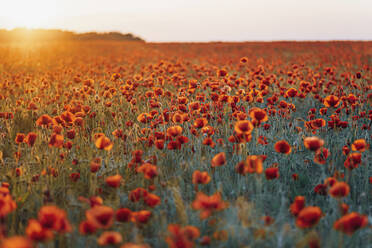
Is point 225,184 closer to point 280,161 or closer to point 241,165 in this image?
point 241,165

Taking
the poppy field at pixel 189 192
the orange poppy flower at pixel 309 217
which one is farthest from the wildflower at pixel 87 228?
the orange poppy flower at pixel 309 217

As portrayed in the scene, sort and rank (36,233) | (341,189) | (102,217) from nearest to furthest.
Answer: (36,233)
(102,217)
(341,189)

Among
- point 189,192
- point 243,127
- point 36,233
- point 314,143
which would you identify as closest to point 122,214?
point 36,233

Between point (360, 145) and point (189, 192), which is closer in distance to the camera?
point (360, 145)

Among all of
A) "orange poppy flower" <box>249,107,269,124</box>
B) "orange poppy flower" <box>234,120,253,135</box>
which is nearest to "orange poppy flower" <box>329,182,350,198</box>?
"orange poppy flower" <box>234,120,253,135</box>

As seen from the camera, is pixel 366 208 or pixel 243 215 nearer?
pixel 243 215

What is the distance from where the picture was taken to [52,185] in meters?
2.06

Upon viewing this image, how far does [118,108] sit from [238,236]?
2.64 m

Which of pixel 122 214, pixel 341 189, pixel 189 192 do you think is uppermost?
pixel 341 189

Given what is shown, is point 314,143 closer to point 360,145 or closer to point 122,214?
point 360,145

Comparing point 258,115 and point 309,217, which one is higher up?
point 258,115

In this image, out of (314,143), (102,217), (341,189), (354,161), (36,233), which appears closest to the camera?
(36,233)

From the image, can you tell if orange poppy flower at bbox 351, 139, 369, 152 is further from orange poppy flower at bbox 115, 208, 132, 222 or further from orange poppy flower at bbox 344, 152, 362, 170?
orange poppy flower at bbox 115, 208, 132, 222

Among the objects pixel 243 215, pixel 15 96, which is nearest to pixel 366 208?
pixel 243 215
